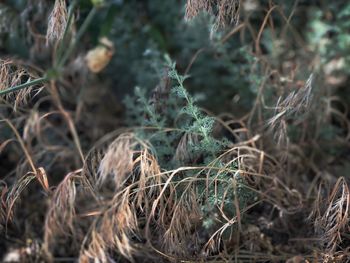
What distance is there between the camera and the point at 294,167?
2.03m

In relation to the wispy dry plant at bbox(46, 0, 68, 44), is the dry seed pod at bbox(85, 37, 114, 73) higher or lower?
lower

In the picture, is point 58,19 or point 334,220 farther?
point 58,19

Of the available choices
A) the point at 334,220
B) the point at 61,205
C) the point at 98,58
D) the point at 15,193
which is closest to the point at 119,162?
the point at 61,205

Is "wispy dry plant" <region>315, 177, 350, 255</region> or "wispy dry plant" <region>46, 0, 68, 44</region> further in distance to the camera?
"wispy dry plant" <region>46, 0, 68, 44</region>

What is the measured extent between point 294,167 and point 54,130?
0.98 meters

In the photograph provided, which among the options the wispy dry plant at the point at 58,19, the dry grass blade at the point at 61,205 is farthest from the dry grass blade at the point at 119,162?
the wispy dry plant at the point at 58,19

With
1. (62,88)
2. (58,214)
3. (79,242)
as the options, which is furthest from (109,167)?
(62,88)

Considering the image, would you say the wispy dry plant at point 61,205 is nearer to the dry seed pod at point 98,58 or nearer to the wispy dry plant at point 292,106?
the wispy dry plant at point 292,106

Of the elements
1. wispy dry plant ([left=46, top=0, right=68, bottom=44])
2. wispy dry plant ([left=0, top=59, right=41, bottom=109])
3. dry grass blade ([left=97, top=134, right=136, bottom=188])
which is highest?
wispy dry plant ([left=46, top=0, right=68, bottom=44])

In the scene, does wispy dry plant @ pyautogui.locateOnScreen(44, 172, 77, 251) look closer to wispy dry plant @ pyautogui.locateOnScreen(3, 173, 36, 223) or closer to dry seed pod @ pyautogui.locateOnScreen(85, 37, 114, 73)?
wispy dry plant @ pyautogui.locateOnScreen(3, 173, 36, 223)

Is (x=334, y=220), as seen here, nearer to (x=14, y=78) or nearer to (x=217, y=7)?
(x=217, y=7)

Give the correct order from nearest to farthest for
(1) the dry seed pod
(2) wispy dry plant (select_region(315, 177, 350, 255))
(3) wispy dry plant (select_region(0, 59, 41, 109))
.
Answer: (2) wispy dry plant (select_region(315, 177, 350, 255)) → (3) wispy dry plant (select_region(0, 59, 41, 109)) → (1) the dry seed pod

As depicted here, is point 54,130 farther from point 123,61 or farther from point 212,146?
point 212,146

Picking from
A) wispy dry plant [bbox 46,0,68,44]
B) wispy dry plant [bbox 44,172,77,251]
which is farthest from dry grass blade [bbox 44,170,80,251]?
wispy dry plant [bbox 46,0,68,44]
